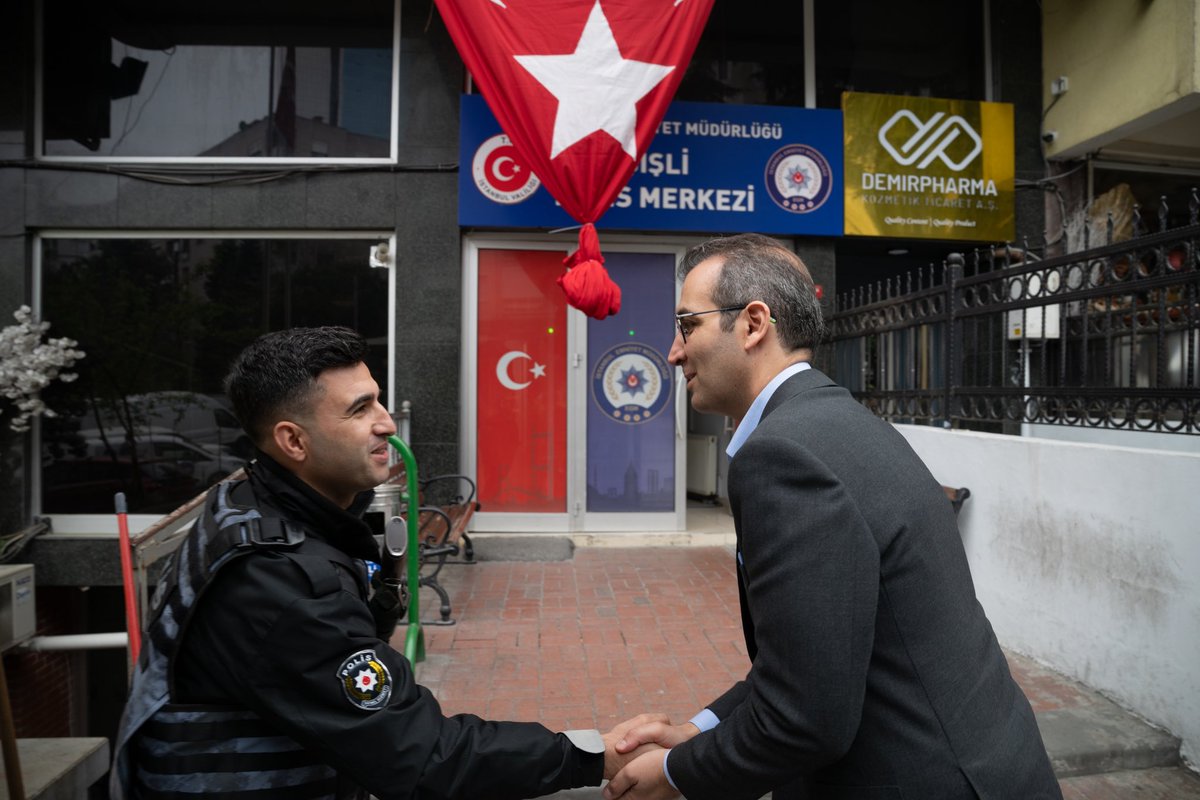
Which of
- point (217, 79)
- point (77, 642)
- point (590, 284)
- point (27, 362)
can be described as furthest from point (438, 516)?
point (217, 79)

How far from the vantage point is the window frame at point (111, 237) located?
6.87 meters

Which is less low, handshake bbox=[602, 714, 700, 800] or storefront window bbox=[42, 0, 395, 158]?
storefront window bbox=[42, 0, 395, 158]

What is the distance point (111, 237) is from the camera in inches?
271

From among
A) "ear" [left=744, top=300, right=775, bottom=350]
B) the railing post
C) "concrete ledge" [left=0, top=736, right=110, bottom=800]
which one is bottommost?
"concrete ledge" [left=0, top=736, right=110, bottom=800]

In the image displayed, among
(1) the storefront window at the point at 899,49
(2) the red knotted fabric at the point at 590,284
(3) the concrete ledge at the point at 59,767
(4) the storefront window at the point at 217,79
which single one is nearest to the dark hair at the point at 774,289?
(3) the concrete ledge at the point at 59,767

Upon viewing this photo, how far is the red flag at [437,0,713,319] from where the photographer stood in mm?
5668

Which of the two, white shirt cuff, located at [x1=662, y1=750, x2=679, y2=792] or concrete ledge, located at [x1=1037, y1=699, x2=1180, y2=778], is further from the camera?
concrete ledge, located at [x1=1037, y1=699, x2=1180, y2=778]

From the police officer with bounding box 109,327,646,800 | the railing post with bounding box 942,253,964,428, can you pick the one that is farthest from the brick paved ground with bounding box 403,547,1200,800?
the police officer with bounding box 109,327,646,800

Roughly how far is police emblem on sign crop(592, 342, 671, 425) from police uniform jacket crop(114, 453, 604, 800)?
5630mm

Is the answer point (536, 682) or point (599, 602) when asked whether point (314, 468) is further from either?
point (599, 602)

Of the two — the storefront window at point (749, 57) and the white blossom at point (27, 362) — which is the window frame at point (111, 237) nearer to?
the white blossom at point (27, 362)

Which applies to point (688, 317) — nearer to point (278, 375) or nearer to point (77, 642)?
point (278, 375)

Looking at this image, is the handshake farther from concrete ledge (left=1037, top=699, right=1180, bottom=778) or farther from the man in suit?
concrete ledge (left=1037, top=699, right=1180, bottom=778)

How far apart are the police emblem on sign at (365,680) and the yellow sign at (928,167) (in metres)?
6.75
